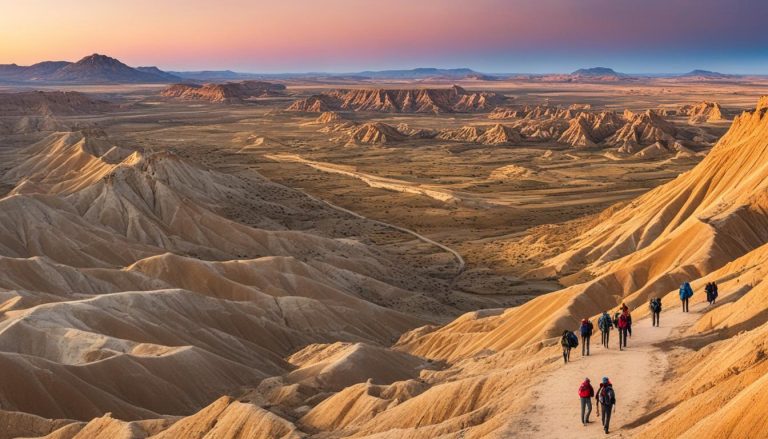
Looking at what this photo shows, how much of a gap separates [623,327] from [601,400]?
314 inches

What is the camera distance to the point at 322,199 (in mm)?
118312

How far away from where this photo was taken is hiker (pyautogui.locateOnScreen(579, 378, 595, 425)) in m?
21.0

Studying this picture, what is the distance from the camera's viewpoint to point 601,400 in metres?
20.4

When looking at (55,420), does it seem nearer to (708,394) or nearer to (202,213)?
(708,394)

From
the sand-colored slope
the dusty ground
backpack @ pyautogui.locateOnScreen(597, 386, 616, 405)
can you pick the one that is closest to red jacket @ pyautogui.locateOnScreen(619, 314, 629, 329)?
backpack @ pyautogui.locateOnScreen(597, 386, 616, 405)

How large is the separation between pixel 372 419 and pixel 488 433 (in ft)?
24.2

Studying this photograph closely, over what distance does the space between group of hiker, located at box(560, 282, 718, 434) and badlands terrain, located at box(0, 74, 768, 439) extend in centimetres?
53

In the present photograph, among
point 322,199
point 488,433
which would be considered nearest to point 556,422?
point 488,433

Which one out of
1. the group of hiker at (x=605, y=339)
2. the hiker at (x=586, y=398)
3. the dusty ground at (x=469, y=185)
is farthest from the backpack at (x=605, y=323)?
the dusty ground at (x=469, y=185)

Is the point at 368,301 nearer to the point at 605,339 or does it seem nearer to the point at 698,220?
the point at 698,220

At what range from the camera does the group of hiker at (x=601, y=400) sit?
2022 cm

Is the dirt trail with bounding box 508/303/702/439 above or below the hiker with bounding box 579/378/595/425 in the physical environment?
below

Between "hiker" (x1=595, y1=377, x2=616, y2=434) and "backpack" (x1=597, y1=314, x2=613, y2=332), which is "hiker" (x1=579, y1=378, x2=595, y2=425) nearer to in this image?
"hiker" (x1=595, y1=377, x2=616, y2=434)

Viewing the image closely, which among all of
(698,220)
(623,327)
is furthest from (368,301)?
(623,327)
